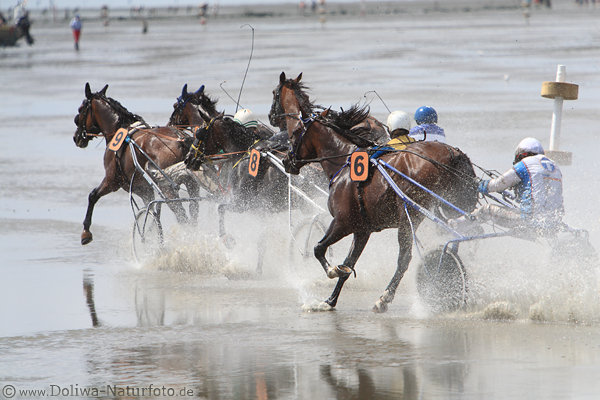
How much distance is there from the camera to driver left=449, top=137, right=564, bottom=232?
29.0ft

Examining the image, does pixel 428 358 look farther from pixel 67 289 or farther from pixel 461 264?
pixel 67 289

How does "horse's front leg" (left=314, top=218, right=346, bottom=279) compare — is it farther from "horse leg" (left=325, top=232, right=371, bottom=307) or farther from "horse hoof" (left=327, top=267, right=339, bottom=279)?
"horse leg" (left=325, top=232, right=371, bottom=307)

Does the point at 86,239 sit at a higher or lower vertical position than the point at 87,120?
lower

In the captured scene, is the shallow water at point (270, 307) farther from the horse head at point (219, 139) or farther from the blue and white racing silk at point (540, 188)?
the horse head at point (219, 139)

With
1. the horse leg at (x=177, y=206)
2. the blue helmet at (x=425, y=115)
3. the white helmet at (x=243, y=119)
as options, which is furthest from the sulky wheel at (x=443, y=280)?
the horse leg at (x=177, y=206)

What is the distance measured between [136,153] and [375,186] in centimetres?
486

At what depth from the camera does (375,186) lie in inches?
375

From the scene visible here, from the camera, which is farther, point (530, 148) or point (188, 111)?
point (188, 111)

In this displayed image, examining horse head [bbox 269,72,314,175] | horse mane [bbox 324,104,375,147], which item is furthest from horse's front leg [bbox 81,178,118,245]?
horse mane [bbox 324,104,375,147]

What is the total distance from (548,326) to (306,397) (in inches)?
106

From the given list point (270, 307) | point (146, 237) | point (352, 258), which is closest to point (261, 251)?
point (270, 307)

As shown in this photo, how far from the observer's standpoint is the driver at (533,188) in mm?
8844

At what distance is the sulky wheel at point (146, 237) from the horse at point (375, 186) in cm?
310

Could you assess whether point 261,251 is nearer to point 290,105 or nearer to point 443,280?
point 290,105
